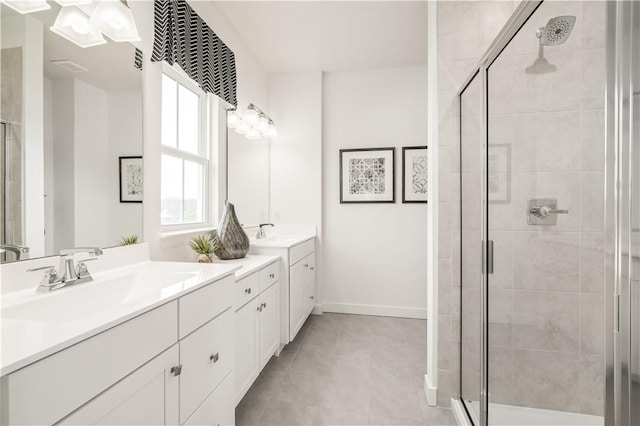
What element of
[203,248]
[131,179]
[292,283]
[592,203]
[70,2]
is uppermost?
[70,2]

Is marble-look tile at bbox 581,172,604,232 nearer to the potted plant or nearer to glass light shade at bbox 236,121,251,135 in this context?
the potted plant

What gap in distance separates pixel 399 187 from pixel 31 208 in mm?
2940

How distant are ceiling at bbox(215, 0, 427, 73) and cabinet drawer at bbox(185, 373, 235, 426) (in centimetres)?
256

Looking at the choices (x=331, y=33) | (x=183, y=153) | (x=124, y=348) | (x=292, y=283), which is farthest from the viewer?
(x=331, y=33)

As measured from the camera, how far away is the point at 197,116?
7.34 feet

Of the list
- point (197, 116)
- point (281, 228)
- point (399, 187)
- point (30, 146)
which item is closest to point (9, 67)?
point (30, 146)

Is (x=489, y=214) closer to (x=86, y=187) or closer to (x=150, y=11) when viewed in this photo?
(x=86, y=187)

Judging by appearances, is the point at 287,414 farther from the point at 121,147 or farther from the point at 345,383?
the point at 121,147

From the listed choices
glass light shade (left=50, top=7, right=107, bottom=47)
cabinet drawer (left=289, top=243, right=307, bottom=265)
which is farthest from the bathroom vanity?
cabinet drawer (left=289, top=243, right=307, bottom=265)

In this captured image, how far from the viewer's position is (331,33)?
8.60 ft

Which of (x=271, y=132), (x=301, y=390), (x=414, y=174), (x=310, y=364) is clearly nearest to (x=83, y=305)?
(x=301, y=390)

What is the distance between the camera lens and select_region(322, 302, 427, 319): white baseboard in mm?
3197

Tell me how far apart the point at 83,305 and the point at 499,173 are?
5.87 feet

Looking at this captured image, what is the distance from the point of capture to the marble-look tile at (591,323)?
3.95 ft
